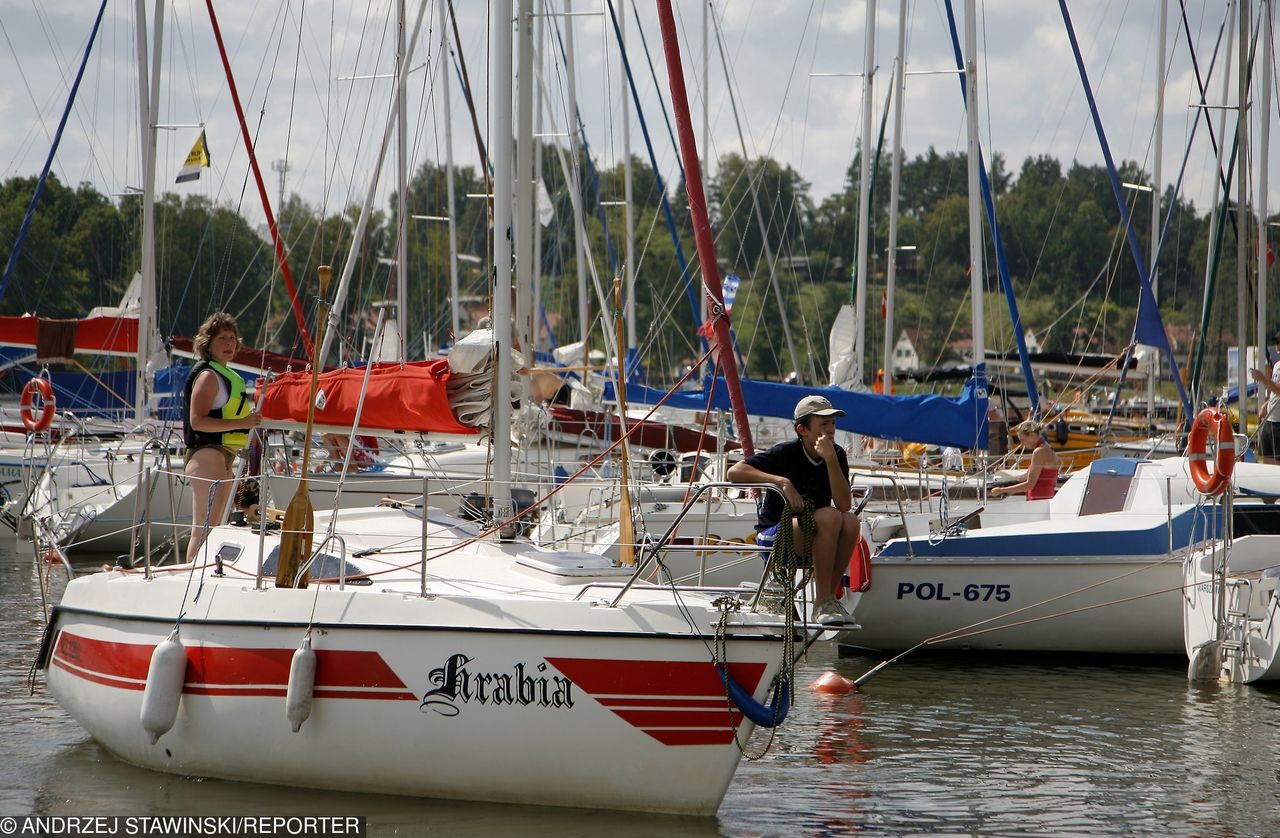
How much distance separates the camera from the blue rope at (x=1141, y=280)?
16.6 metres

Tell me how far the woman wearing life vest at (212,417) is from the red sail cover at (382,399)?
36.1 inches

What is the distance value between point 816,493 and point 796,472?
15 cm

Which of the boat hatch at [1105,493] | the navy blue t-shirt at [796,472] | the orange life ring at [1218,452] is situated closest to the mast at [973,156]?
the boat hatch at [1105,493]

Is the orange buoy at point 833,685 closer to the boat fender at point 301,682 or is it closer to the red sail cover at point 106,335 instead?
the boat fender at point 301,682

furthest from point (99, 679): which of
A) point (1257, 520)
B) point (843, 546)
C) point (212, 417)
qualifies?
point (1257, 520)

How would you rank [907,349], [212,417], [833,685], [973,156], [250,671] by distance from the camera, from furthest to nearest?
[907,349] → [973,156] → [833,685] → [212,417] → [250,671]

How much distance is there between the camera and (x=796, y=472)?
7.30 meters

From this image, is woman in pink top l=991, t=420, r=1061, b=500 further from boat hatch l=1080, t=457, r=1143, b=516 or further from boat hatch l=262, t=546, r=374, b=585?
boat hatch l=262, t=546, r=374, b=585

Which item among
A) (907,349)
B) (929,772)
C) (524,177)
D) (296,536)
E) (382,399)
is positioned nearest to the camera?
(296,536)

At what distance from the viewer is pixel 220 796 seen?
6988mm

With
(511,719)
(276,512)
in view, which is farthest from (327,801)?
(276,512)

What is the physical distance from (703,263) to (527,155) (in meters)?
1.63

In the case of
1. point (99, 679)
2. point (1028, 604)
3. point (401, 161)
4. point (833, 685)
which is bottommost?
point (833, 685)

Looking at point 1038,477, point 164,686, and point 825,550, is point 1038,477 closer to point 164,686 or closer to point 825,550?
point 825,550
